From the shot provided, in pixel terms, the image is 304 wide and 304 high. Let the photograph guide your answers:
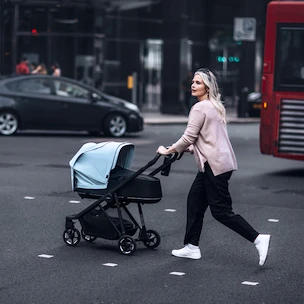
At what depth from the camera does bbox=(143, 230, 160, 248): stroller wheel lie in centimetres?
916

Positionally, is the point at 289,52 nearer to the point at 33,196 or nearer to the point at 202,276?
the point at 33,196

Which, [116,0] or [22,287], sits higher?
[116,0]

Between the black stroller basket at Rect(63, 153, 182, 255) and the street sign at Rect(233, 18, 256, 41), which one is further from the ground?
the street sign at Rect(233, 18, 256, 41)

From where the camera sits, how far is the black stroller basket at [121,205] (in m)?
8.75

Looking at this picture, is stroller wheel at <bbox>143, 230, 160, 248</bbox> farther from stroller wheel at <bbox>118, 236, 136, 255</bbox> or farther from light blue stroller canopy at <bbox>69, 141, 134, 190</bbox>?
light blue stroller canopy at <bbox>69, 141, 134, 190</bbox>

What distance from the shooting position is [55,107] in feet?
75.4

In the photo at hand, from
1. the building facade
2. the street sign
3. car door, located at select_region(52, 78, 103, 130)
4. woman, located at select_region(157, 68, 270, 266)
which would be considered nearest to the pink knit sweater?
woman, located at select_region(157, 68, 270, 266)

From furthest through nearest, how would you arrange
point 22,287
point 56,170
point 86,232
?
point 56,170 → point 86,232 → point 22,287

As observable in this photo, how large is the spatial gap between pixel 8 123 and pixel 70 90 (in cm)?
168

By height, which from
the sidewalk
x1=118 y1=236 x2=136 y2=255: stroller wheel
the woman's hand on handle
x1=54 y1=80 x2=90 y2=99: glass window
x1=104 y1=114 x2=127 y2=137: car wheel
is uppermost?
the woman's hand on handle

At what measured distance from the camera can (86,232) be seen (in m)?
9.15

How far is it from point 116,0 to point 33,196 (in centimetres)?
2076

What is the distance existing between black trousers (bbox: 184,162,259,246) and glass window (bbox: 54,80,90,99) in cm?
1467

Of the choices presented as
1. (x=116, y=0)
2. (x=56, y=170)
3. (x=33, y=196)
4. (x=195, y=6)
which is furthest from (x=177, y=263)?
(x=195, y=6)
